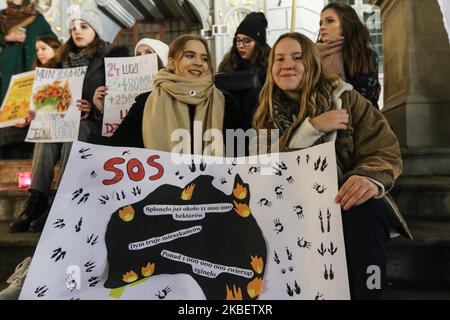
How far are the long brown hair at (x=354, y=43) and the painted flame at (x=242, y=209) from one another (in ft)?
3.28

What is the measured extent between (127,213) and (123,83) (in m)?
1.00

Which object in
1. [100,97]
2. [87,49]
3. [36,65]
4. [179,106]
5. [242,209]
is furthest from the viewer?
[36,65]

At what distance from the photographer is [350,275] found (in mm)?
999

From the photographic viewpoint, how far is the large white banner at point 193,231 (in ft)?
3.17

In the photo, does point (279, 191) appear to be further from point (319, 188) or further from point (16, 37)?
point (16, 37)

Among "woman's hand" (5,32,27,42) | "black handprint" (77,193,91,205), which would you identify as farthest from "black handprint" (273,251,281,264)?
"woman's hand" (5,32,27,42)

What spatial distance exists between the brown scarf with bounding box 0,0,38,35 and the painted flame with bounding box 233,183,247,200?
2913mm

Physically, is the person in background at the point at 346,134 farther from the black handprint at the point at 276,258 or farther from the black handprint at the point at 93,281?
the black handprint at the point at 93,281

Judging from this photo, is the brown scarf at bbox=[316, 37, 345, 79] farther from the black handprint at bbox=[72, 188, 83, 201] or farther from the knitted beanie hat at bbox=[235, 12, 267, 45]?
the black handprint at bbox=[72, 188, 83, 201]

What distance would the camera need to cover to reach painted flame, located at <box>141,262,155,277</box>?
3.28ft

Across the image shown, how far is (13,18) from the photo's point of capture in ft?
10.2

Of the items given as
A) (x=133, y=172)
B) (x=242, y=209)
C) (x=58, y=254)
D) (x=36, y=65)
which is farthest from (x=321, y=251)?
(x=36, y=65)

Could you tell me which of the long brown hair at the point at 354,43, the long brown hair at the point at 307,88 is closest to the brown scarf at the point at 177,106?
the long brown hair at the point at 307,88

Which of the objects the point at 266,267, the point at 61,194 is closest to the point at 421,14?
the point at 266,267
